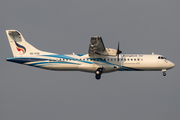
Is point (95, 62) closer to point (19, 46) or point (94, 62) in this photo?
point (94, 62)

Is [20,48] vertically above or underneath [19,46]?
underneath

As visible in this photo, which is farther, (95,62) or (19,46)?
(19,46)

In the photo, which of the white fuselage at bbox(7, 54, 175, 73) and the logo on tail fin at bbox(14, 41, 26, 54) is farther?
the logo on tail fin at bbox(14, 41, 26, 54)

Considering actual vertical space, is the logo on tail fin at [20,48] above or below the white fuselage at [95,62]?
above

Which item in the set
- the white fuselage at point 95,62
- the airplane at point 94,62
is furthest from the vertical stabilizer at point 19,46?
the white fuselage at point 95,62

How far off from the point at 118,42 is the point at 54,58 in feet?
25.8

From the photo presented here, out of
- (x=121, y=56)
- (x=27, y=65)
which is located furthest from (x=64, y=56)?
(x=121, y=56)

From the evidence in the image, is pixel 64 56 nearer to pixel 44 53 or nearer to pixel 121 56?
pixel 44 53

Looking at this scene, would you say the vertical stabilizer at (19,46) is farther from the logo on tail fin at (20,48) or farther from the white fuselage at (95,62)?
the white fuselage at (95,62)

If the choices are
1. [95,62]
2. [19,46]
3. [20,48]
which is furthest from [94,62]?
[19,46]

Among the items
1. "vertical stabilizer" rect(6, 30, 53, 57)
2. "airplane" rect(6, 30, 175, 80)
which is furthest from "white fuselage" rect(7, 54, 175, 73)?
"vertical stabilizer" rect(6, 30, 53, 57)

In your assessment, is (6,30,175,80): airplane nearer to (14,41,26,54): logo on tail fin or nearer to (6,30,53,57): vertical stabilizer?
(6,30,53,57): vertical stabilizer

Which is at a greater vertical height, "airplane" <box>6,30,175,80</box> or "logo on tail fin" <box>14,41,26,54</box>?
"logo on tail fin" <box>14,41,26,54</box>

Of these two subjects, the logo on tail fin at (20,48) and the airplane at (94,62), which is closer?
the airplane at (94,62)
